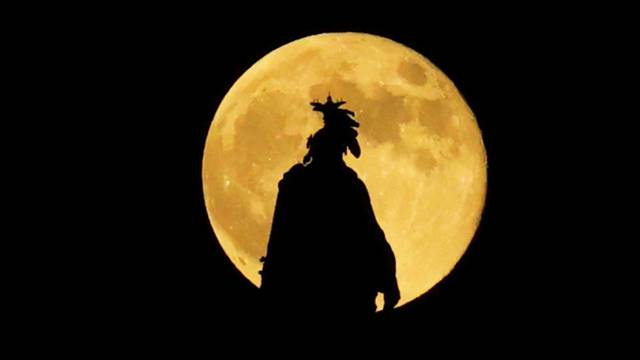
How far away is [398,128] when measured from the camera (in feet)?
21.4

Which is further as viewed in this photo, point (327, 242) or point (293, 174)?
point (293, 174)

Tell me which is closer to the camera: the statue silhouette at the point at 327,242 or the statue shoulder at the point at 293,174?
the statue silhouette at the point at 327,242

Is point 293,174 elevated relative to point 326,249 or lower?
elevated

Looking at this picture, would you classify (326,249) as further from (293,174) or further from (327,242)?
(293,174)

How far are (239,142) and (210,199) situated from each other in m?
0.57

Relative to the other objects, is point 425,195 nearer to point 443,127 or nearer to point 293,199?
point 443,127

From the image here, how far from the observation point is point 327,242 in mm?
5715

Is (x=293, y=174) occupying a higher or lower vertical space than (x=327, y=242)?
higher

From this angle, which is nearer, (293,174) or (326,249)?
(326,249)

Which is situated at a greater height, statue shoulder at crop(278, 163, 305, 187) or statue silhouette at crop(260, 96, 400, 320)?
statue shoulder at crop(278, 163, 305, 187)

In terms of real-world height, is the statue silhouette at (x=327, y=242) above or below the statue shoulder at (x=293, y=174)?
below

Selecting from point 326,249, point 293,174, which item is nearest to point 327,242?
point 326,249

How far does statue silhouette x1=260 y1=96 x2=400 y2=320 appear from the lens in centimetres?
563

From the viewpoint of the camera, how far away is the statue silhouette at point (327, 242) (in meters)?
5.63
